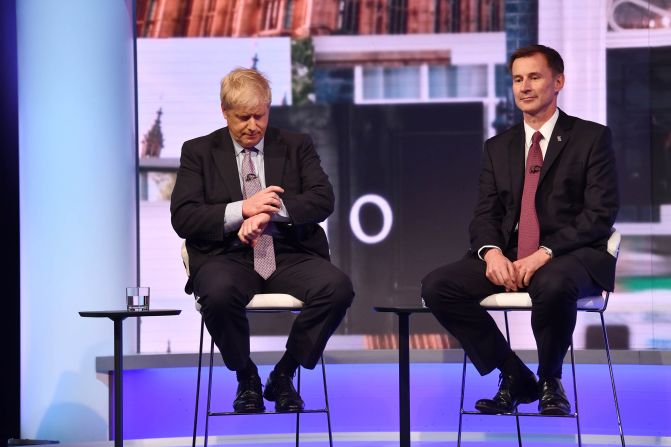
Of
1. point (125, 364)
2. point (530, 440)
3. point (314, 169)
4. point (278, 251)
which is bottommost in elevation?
point (530, 440)

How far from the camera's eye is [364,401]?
16.1ft

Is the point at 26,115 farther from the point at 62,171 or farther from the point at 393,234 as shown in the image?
the point at 393,234

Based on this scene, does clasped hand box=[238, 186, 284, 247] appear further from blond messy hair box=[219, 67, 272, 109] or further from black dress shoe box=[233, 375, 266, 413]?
black dress shoe box=[233, 375, 266, 413]

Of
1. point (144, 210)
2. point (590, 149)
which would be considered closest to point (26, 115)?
point (144, 210)

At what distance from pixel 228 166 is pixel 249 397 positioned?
2.95ft

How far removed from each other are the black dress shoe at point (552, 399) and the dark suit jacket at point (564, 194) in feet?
1.34

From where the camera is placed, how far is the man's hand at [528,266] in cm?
340

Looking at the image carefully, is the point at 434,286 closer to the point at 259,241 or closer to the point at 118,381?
the point at 259,241

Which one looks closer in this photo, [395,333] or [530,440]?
[530,440]

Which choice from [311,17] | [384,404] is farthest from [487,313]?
[311,17]

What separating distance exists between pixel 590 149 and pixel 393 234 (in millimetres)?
1760

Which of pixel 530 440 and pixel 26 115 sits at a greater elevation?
pixel 26 115

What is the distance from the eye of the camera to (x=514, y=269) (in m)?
3.43

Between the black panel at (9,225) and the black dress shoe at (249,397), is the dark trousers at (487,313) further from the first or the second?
the black panel at (9,225)
